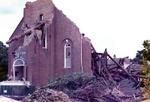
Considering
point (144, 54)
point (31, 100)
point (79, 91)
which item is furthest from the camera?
point (79, 91)

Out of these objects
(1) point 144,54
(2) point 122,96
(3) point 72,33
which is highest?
(3) point 72,33

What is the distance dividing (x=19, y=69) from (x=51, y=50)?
400 cm

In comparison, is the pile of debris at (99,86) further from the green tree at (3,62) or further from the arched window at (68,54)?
the green tree at (3,62)

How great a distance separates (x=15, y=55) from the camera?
165 ft

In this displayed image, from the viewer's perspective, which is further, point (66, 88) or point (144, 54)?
point (66, 88)

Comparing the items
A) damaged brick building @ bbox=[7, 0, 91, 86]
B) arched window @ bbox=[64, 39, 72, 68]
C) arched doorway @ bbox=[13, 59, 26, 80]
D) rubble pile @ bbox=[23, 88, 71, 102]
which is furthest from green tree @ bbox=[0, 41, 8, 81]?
rubble pile @ bbox=[23, 88, 71, 102]

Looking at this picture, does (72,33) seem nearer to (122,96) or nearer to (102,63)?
(102,63)

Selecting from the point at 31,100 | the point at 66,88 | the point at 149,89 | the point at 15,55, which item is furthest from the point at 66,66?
the point at 149,89

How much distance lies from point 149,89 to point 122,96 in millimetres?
27002

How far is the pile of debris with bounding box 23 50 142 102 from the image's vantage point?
3279 centimetres

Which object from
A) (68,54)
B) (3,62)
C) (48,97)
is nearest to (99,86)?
(48,97)

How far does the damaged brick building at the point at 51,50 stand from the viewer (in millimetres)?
47562

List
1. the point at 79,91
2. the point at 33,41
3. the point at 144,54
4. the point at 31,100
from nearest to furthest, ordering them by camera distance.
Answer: the point at 144,54
the point at 31,100
the point at 79,91
the point at 33,41

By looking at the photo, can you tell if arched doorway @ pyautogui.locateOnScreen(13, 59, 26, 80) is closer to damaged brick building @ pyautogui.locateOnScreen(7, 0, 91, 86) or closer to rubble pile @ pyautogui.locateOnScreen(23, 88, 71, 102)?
damaged brick building @ pyautogui.locateOnScreen(7, 0, 91, 86)
